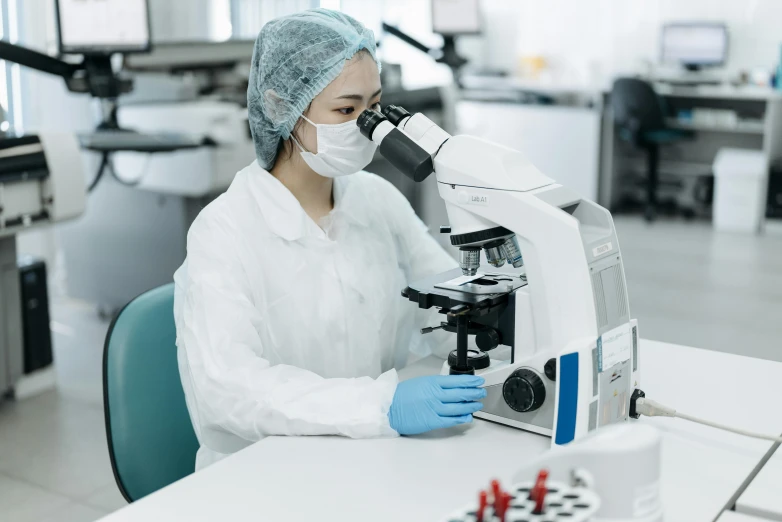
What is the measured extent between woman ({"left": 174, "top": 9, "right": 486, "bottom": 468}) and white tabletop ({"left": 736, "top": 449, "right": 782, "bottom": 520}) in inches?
14.5

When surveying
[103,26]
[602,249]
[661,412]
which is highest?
[103,26]

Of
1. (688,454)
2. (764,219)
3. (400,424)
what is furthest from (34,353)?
(764,219)

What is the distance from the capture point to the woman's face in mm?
1390

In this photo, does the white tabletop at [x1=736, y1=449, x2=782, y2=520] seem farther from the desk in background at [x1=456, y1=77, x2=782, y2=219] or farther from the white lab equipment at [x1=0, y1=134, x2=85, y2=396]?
the desk in background at [x1=456, y1=77, x2=782, y2=219]

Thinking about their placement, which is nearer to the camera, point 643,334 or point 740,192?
point 643,334

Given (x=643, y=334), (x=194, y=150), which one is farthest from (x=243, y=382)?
(x=643, y=334)

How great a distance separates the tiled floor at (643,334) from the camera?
2.38 meters

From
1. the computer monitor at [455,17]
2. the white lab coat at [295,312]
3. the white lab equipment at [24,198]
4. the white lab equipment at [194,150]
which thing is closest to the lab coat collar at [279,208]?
the white lab coat at [295,312]

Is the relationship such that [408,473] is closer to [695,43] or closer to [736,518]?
[736,518]

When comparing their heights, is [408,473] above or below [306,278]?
below

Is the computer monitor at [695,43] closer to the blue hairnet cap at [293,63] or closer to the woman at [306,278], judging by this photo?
the woman at [306,278]

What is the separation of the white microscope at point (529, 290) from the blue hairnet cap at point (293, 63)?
0.54ft

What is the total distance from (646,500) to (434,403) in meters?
0.39

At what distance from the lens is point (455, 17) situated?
14.0 ft
